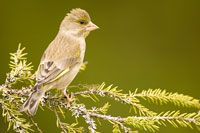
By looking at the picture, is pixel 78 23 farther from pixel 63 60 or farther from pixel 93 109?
pixel 93 109

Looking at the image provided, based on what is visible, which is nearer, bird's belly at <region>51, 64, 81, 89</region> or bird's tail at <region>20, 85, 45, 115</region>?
bird's tail at <region>20, 85, 45, 115</region>

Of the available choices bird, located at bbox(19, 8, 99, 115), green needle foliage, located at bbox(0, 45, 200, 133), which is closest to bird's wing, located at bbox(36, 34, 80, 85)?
bird, located at bbox(19, 8, 99, 115)

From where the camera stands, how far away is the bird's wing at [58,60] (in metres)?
2.39

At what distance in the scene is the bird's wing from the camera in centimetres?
239

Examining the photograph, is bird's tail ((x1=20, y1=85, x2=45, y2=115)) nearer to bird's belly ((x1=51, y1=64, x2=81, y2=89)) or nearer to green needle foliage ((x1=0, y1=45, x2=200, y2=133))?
green needle foliage ((x1=0, y1=45, x2=200, y2=133))

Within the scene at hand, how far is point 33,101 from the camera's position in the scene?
2.13 meters

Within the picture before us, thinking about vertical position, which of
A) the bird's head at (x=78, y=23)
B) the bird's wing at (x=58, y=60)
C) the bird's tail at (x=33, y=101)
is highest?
the bird's head at (x=78, y=23)

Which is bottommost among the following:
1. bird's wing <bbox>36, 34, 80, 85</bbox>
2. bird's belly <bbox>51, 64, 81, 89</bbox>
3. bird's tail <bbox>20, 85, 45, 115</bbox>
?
bird's tail <bbox>20, 85, 45, 115</bbox>

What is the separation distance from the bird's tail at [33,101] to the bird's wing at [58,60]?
9 cm

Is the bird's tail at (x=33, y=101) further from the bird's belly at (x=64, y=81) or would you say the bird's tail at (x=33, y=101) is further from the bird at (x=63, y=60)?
the bird's belly at (x=64, y=81)

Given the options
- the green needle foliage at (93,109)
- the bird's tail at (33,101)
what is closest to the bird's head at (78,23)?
the green needle foliage at (93,109)

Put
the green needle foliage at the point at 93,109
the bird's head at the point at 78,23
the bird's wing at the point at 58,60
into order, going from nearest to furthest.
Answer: the green needle foliage at the point at 93,109 < the bird's wing at the point at 58,60 < the bird's head at the point at 78,23

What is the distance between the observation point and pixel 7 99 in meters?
2.12

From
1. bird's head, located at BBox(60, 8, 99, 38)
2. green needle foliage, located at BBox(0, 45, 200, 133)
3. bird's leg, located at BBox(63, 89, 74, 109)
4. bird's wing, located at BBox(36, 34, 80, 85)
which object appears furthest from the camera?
bird's head, located at BBox(60, 8, 99, 38)
